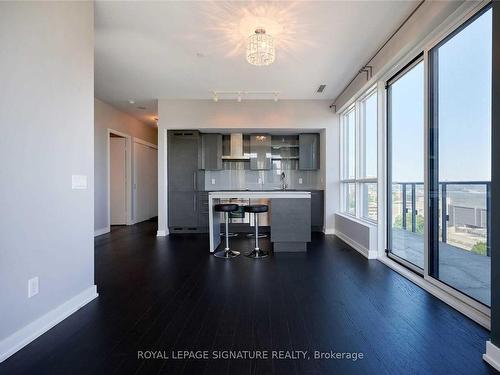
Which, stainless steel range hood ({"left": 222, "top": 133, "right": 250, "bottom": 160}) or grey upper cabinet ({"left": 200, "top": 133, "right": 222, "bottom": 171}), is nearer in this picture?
grey upper cabinet ({"left": 200, "top": 133, "right": 222, "bottom": 171})

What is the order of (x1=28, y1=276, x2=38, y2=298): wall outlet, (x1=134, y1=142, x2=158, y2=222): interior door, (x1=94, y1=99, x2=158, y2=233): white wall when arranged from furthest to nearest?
(x1=134, y1=142, x2=158, y2=222): interior door, (x1=94, y1=99, x2=158, y2=233): white wall, (x1=28, y1=276, x2=38, y2=298): wall outlet

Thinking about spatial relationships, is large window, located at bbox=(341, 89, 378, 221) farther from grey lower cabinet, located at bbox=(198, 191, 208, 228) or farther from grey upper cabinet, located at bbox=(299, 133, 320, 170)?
grey lower cabinet, located at bbox=(198, 191, 208, 228)

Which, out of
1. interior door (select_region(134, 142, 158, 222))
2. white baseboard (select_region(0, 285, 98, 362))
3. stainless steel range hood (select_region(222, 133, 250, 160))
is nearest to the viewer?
white baseboard (select_region(0, 285, 98, 362))

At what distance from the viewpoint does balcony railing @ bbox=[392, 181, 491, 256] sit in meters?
2.10

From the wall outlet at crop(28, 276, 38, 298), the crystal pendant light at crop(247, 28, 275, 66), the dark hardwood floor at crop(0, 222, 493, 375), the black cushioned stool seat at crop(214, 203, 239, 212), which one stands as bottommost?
the dark hardwood floor at crop(0, 222, 493, 375)

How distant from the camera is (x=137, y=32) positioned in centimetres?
306

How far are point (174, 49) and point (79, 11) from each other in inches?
49.0

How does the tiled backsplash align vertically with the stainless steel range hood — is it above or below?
below

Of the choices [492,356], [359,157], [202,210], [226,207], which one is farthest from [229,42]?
[492,356]

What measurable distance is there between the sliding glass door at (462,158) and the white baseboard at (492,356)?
0.62 m

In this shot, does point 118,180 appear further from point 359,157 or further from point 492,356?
point 492,356

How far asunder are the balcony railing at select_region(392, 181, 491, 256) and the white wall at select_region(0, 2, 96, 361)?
133 inches

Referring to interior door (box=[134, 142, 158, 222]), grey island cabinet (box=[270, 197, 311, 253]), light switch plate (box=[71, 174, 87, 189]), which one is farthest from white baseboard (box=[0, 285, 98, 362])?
interior door (box=[134, 142, 158, 222])

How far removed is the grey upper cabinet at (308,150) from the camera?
20.0ft
